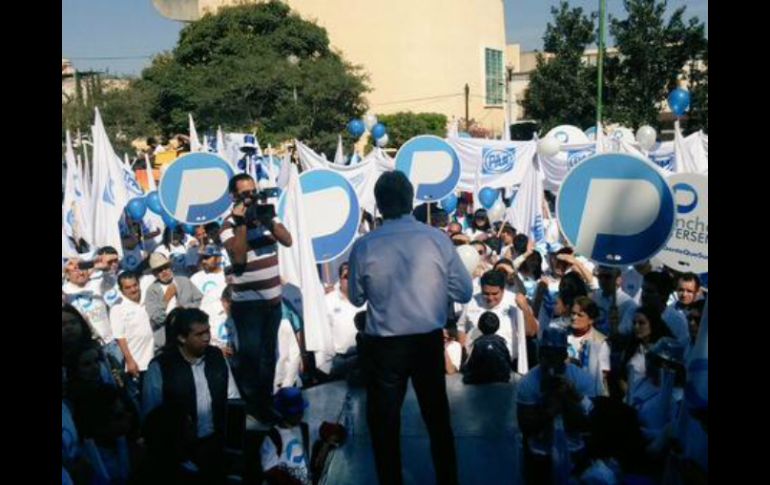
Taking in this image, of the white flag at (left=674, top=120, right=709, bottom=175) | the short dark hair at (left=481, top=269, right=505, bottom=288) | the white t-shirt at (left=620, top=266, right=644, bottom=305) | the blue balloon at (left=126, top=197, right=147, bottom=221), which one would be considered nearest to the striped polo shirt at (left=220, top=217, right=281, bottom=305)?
the short dark hair at (left=481, top=269, right=505, bottom=288)

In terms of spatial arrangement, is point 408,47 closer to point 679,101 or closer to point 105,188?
point 679,101

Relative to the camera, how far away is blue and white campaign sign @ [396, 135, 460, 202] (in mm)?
9180

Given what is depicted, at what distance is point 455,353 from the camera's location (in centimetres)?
618

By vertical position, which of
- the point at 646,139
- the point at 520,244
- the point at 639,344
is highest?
the point at 646,139

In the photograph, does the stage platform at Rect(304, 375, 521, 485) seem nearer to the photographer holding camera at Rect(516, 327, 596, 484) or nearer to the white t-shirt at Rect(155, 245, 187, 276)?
the photographer holding camera at Rect(516, 327, 596, 484)

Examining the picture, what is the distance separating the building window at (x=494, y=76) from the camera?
4347 centimetres

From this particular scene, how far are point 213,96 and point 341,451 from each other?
1109 inches

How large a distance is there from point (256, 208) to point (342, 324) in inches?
72.8

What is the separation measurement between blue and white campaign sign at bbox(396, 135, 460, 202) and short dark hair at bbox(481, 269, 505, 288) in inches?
121

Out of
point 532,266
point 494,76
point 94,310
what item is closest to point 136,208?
point 94,310

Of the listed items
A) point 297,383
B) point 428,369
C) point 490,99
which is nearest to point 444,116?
point 490,99

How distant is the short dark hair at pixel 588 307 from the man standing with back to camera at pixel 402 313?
5.50 feet
